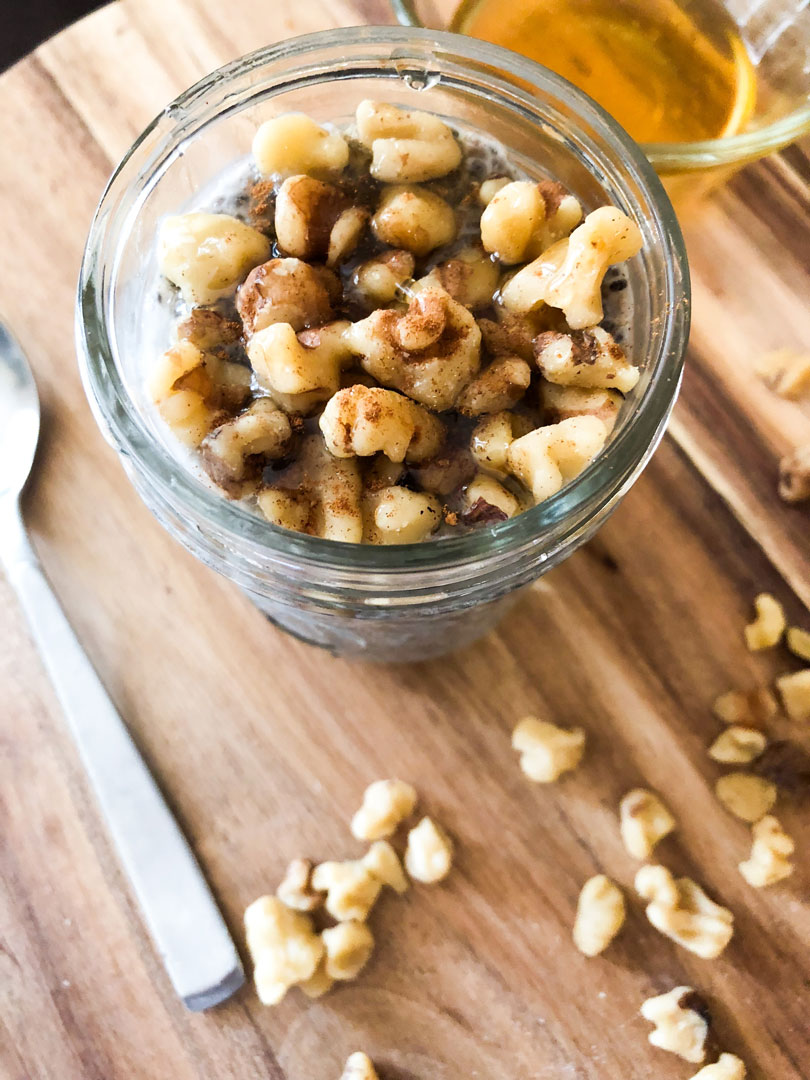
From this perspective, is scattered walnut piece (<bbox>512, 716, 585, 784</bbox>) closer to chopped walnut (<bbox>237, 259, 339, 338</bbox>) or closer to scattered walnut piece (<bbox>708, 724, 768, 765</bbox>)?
scattered walnut piece (<bbox>708, 724, 768, 765</bbox>)

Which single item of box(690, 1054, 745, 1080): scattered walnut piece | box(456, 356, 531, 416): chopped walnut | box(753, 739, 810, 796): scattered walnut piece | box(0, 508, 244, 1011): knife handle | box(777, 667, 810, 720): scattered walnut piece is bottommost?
box(690, 1054, 745, 1080): scattered walnut piece

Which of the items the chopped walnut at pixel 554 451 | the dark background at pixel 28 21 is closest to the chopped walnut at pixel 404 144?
the chopped walnut at pixel 554 451

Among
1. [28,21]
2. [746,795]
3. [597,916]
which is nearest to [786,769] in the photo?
[746,795]

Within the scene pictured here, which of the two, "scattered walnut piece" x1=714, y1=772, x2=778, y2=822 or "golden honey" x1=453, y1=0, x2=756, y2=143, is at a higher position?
"golden honey" x1=453, y1=0, x2=756, y2=143

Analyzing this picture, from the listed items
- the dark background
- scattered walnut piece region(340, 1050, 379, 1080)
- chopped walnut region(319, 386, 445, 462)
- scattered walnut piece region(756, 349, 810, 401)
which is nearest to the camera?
chopped walnut region(319, 386, 445, 462)

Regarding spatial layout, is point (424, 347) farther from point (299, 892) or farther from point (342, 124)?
point (299, 892)

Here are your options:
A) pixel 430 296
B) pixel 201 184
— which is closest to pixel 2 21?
pixel 201 184

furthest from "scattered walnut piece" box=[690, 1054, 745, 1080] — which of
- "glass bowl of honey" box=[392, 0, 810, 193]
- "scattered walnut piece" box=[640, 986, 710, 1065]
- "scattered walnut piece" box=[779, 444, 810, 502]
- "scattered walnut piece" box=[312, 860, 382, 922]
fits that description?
"glass bowl of honey" box=[392, 0, 810, 193]

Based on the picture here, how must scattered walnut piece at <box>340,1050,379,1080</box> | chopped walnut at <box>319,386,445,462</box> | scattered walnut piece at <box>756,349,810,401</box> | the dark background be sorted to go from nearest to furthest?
chopped walnut at <box>319,386,445,462</box>, scattered walnut piece at <box>340,1050,379,1080</box>, scattered walnut piece at <box>756,349,810,401</box>, the dark background
